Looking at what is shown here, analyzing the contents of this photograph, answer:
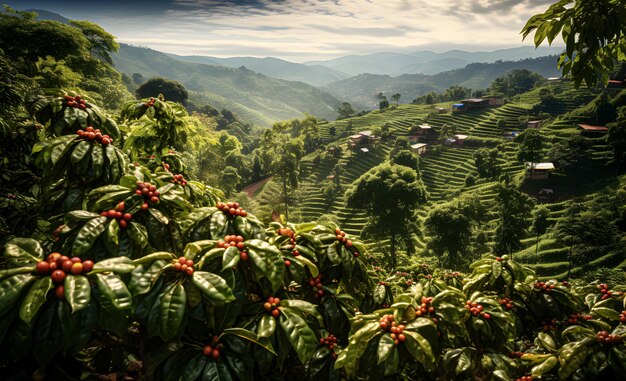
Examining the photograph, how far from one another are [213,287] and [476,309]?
2.62 metres

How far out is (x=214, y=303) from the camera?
7.28 ft

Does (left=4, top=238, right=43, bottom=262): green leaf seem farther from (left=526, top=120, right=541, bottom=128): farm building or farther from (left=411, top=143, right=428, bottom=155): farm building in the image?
(left=526, top=120, right=541, bottom=128): farm building

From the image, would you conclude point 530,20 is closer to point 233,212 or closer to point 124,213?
point 233,212

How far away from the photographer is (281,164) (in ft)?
161

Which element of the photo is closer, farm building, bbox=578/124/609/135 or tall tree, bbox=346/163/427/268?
tall tree, bbox=346/163/427/268

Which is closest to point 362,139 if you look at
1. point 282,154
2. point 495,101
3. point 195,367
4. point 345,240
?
point 282,154

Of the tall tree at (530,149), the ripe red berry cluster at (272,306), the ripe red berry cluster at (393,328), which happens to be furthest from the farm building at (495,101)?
the ripe red berry cluster at (272,306)

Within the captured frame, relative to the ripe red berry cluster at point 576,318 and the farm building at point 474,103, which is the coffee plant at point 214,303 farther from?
the farm building at point 474,103

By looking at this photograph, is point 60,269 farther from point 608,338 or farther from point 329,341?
point 608,338

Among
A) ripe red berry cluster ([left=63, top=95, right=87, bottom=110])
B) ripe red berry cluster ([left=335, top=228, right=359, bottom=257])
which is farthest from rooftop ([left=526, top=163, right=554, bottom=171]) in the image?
ripe red berry cluster ([left=63, top=95, right=87, bottom=110])

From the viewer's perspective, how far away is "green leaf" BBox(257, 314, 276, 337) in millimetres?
2454

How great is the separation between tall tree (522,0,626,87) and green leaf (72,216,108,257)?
5.04 m

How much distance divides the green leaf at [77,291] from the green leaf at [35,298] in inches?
3.8

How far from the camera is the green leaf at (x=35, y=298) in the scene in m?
1.73
